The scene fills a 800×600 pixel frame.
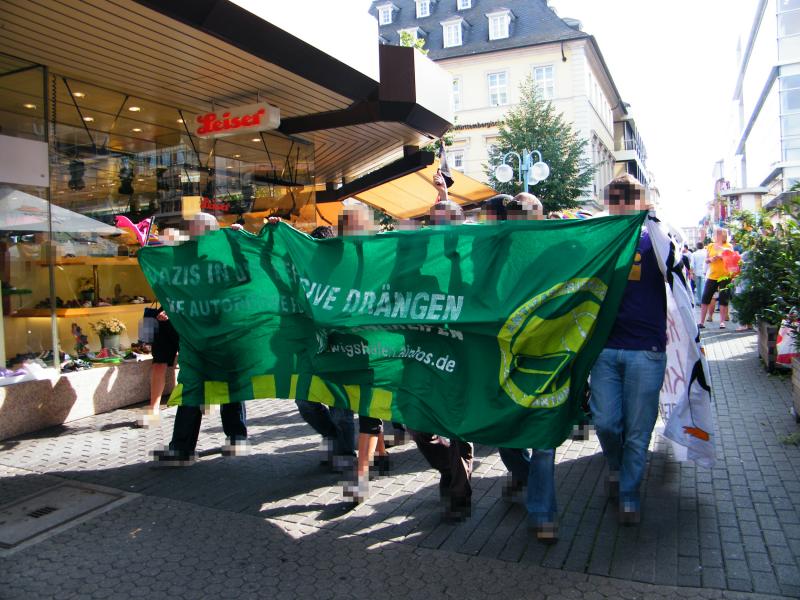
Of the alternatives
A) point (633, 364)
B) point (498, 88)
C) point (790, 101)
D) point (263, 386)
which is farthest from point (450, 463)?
point (498, 88)

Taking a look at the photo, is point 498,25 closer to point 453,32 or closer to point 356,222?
point 453,32

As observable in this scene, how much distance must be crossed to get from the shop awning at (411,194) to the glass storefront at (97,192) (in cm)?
191

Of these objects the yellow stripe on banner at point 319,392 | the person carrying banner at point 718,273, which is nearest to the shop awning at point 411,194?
the person carrying banner at point 718,273

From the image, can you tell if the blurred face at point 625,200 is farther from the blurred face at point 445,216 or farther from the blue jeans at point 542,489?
the blue jeans at point 542,489

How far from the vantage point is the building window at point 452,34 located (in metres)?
51.0

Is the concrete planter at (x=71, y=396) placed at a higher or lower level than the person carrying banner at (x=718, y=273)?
lower

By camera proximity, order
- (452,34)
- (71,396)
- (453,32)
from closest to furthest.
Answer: (71,396) → (453,32) → (452,34)

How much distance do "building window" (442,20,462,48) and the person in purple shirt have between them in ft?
165

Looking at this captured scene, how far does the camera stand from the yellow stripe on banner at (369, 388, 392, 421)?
179 inches

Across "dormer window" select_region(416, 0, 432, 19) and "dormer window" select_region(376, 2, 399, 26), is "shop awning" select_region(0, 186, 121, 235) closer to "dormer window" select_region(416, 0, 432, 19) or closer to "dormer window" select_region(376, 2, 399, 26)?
"dormer window" select_region(416, 0, 432, 19)

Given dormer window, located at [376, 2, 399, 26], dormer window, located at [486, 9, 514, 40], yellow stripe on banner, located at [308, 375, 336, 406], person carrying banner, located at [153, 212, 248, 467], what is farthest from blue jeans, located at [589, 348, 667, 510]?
dormer window, located at [376, 2, 399, 26]

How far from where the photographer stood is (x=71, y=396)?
728 cm

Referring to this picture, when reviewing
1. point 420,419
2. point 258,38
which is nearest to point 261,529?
point 420,419

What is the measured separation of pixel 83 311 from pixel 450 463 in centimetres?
631
